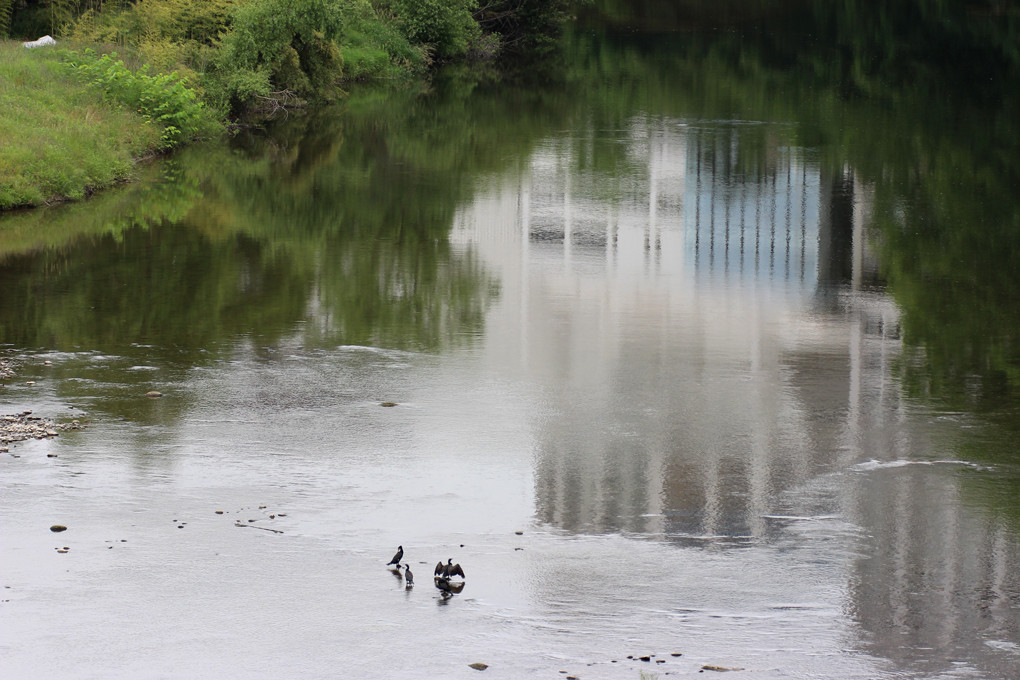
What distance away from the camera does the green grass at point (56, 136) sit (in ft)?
81.3

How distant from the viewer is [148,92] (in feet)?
107

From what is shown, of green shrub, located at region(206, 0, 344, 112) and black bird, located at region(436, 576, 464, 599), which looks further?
green shrub, located at region(206, 0, 344, 112)

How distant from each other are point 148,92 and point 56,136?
653cm

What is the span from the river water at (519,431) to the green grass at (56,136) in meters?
0.80

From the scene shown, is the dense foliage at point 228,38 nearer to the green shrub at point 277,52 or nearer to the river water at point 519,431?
the green shrub at point 277,52

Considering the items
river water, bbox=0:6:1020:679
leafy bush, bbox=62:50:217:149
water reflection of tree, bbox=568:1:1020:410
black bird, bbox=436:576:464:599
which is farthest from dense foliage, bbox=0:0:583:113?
black bird, bbox=436:576:464:599

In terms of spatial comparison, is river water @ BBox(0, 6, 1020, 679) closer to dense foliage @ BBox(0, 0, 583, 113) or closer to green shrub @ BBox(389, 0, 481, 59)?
dense foliage @ BBox(0, 0, 583, 113)

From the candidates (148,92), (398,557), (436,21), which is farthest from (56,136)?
(436,21)

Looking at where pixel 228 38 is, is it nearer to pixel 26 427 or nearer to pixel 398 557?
pixel 26 427

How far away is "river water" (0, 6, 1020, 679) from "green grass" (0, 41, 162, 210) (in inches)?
31.4

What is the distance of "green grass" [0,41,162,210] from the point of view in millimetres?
24781

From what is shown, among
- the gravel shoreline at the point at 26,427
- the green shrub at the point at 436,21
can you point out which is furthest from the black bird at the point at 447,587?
the green shrub at the point at 436,21

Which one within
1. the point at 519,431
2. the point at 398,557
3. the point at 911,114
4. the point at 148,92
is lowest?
the point at 398,557

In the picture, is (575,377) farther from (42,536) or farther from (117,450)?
(42,536)
